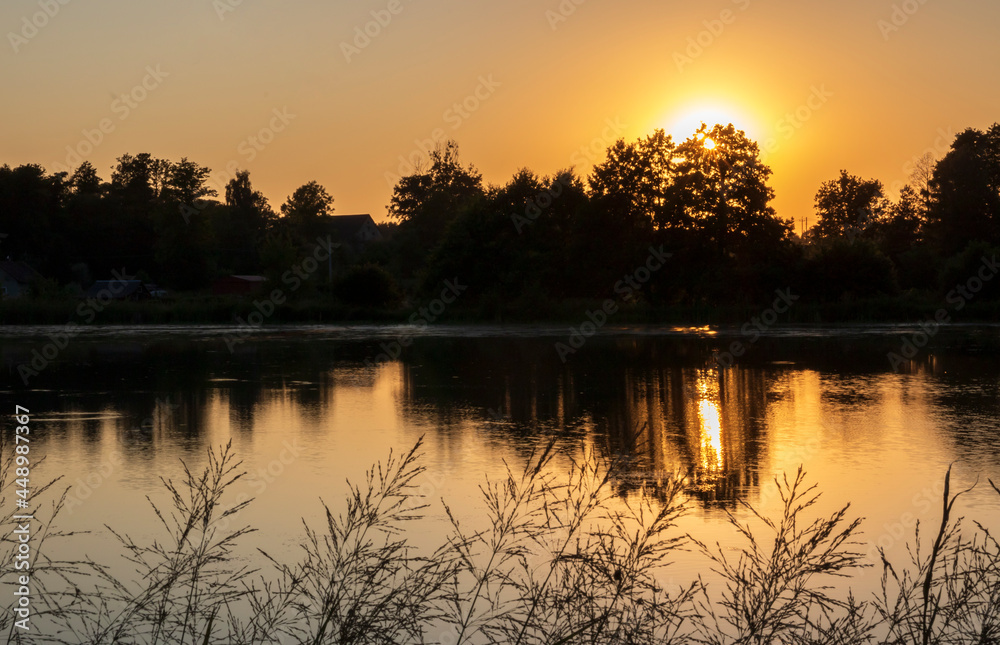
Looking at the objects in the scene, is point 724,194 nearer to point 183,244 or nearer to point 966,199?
point 966,199

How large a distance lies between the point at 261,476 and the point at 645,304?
49.6 m

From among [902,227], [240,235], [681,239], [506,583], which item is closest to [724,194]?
[681,239]

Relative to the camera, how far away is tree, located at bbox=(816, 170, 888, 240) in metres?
102

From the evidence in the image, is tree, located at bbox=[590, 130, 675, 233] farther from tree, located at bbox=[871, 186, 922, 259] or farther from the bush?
tree, located at bbox=[871, 186, 922, 259]

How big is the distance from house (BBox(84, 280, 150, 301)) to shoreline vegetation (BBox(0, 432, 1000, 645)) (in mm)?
77879

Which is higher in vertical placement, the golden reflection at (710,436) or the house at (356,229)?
the house at (356,229)

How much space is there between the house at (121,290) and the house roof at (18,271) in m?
5.26

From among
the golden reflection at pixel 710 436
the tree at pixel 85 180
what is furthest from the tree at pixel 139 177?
the golden reflection at pixel 710 436

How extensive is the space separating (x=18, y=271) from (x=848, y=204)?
80866mm

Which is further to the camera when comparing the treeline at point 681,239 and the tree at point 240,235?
the tree at point 240,235

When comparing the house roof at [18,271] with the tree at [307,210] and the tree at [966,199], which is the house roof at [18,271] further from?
the tree at [966,199]

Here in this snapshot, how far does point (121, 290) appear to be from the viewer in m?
84.1

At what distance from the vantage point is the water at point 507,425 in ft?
31.7

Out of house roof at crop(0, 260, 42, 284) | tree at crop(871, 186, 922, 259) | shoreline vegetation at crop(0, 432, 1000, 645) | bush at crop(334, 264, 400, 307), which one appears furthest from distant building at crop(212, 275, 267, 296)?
shoreline vegetation at crop(0, 432, 1000, 645)
